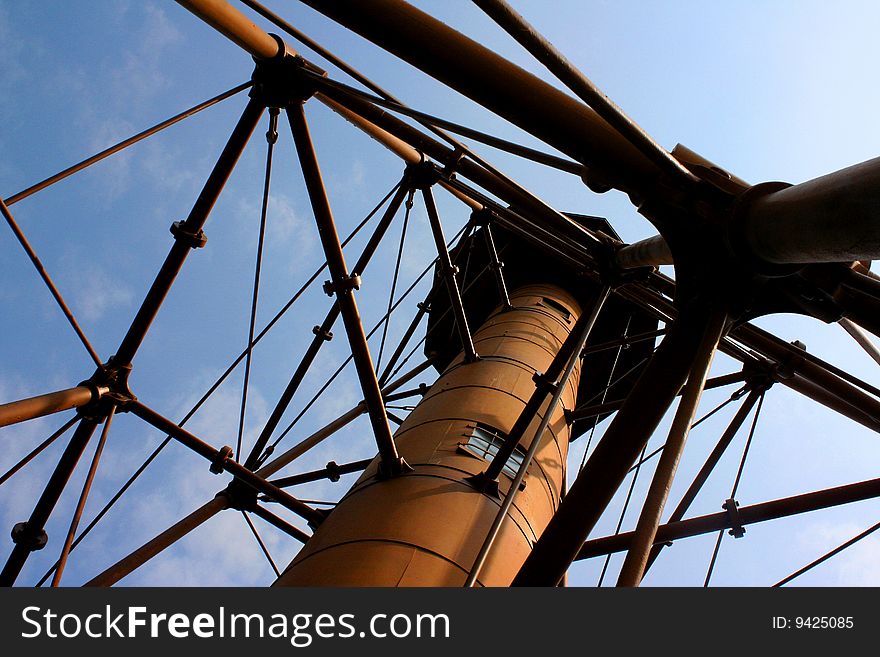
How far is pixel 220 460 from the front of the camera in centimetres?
717

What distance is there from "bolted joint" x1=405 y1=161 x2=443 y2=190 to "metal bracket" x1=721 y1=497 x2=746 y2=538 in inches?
197

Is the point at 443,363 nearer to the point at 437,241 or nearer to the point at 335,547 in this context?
the point at 437,241

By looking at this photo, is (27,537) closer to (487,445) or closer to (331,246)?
(331,246)

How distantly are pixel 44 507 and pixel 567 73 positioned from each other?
6.05 m

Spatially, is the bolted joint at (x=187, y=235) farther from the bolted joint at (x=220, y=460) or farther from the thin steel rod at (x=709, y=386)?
the thin steel rod at (x=709, y=386)

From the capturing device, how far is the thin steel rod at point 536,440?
4.28 metres

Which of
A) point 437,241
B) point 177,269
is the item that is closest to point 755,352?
point 437,241

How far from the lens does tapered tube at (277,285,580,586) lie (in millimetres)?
5453

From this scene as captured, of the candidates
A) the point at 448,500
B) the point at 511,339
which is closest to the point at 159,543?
the point at 448,500

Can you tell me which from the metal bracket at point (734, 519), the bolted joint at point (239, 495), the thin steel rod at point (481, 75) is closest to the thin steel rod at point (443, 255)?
the bolted joint at point (239, 495)

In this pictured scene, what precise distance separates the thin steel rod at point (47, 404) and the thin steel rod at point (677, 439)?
183 inches

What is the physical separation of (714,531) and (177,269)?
5.89 meters

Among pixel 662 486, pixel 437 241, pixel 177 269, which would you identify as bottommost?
pixel 662 486
